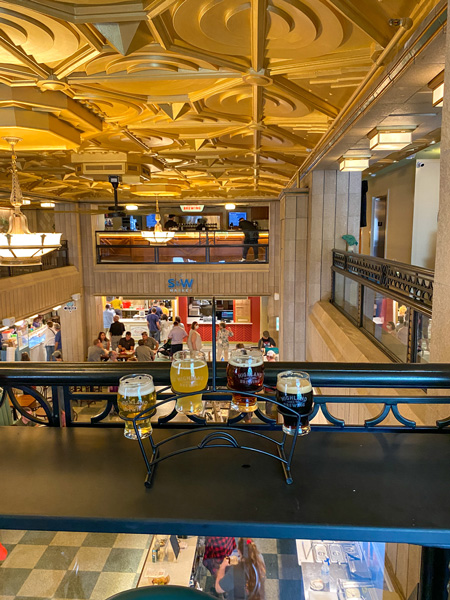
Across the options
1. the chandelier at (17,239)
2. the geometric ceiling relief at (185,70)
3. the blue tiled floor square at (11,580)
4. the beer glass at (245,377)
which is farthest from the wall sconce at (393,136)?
the blue tiled floor square at (11,580)

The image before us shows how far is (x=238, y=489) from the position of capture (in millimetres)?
1051

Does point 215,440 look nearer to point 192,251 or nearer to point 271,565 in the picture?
point 271,565

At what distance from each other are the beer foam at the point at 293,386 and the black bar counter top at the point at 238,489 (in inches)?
6.5

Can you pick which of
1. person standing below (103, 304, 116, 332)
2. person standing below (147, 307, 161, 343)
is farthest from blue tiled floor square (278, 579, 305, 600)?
person standing below (103, 304, 116, 332)

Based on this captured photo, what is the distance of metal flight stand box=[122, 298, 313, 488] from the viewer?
1.15 metres

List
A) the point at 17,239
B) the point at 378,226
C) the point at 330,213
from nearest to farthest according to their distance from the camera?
the point at 17,239 → the point at 330,213 → the point at 378,226

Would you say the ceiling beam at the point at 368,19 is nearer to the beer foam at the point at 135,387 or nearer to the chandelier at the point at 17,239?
the beer foam at the point at 135,387

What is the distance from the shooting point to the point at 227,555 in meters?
1.58

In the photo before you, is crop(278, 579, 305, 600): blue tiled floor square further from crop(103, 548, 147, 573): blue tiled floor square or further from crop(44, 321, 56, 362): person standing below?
crop(44, 321, 56, 362): person standing below

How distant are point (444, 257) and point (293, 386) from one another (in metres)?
1.23

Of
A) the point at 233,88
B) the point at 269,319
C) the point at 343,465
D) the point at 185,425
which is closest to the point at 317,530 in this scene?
the point at 343,465

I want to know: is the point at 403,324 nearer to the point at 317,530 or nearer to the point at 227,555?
the point at 227,555

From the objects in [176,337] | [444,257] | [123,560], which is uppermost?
[444,257]

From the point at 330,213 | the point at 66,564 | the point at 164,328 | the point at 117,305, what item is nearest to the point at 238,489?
the point at 66,564
